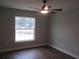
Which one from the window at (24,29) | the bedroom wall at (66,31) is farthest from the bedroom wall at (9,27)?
the bedroom wall at (66,31)

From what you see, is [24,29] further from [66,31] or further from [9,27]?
[66,31]

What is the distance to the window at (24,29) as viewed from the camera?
16.6 ft

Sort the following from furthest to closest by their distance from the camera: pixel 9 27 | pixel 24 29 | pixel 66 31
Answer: pixel 24 29 < pixel 9 27 < pixel 66 31

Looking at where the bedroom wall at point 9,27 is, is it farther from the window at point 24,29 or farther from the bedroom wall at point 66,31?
the bedroom wall at point 66,31

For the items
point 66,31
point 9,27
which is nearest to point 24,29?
point 9,27

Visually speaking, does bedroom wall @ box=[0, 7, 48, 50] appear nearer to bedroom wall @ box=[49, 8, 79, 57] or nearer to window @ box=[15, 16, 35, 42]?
window @ box=[15, 16, 35, 42]

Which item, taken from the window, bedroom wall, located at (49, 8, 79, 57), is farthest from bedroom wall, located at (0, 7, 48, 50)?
bedroom wall, located at (49, 8, 79, 57)

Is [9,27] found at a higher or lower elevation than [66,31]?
higher

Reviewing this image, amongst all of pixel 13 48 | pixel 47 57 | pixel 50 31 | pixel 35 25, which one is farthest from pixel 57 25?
pixel 13 48

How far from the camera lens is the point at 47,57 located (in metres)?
4.01

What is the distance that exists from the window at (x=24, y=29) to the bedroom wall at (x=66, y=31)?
4.33ft

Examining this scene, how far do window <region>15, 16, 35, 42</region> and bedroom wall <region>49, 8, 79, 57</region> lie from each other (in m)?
1.32

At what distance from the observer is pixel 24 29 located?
5.28 m

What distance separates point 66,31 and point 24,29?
2.46 meters
